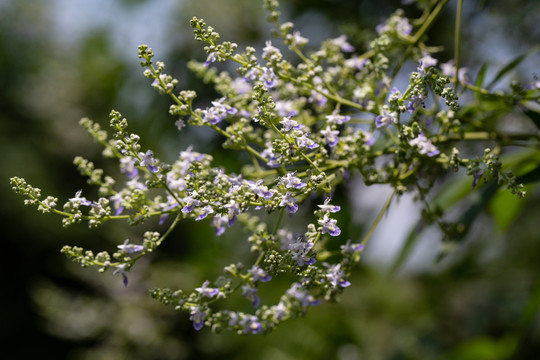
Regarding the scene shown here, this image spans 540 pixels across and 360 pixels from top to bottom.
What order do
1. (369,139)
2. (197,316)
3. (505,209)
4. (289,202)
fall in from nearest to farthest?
(289,202), (197,316), (369,139), (505,209)

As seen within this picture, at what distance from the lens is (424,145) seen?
89 centimetres

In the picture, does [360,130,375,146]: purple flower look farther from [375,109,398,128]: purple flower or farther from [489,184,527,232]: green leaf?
[489,184,527,232]: green leaf

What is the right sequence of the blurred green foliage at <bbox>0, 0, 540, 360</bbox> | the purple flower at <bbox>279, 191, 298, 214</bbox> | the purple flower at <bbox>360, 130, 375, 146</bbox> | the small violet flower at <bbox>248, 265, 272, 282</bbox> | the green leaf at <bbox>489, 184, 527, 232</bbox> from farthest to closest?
1. the blurred green foliage at <bbox>0, 0, 540, 360</bbox>
2. the green leaf at <bbox>489, 184, 527, 232</bbox>
3. the purple flower at <bbox>360, 130, 375, 146</bbox>
4. the small violet flower at <bbox>248, 265, 272, 282</bbox>
5. the purple flower at <bbox>279, 191, 298, 214</bbox>

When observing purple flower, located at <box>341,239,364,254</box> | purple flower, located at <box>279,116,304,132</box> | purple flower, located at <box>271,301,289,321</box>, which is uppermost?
purple flower, located at <box>279,116,304,132</box>

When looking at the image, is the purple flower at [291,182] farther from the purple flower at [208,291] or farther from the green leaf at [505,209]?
the green leaf at [505,209]

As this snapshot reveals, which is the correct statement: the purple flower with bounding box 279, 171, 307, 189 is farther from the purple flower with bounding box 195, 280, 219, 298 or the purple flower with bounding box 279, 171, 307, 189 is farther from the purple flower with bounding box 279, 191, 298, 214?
the purple flower with bounding box 195, 280, 219, 298

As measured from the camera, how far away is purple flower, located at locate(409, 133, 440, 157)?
882 mm

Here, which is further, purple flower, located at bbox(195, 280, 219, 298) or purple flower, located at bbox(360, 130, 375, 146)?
purple flower, located at bbox(360, 130, 375, 146)

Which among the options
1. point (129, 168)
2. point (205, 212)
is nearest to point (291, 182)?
point (205, 212)

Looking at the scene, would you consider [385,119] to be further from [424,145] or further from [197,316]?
[197,316]

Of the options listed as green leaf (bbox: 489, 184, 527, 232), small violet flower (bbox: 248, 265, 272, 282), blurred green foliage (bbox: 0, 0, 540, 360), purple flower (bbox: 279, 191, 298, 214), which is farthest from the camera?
blurred green foliage (bbox: 0, 0, 540, 360)

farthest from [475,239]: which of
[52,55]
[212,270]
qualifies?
[52,55]

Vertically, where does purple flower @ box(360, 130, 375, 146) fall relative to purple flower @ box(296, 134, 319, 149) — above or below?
above

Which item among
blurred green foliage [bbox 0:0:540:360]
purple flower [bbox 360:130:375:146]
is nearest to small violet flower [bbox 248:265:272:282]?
purple flower [bbox 360:130:375:146]
